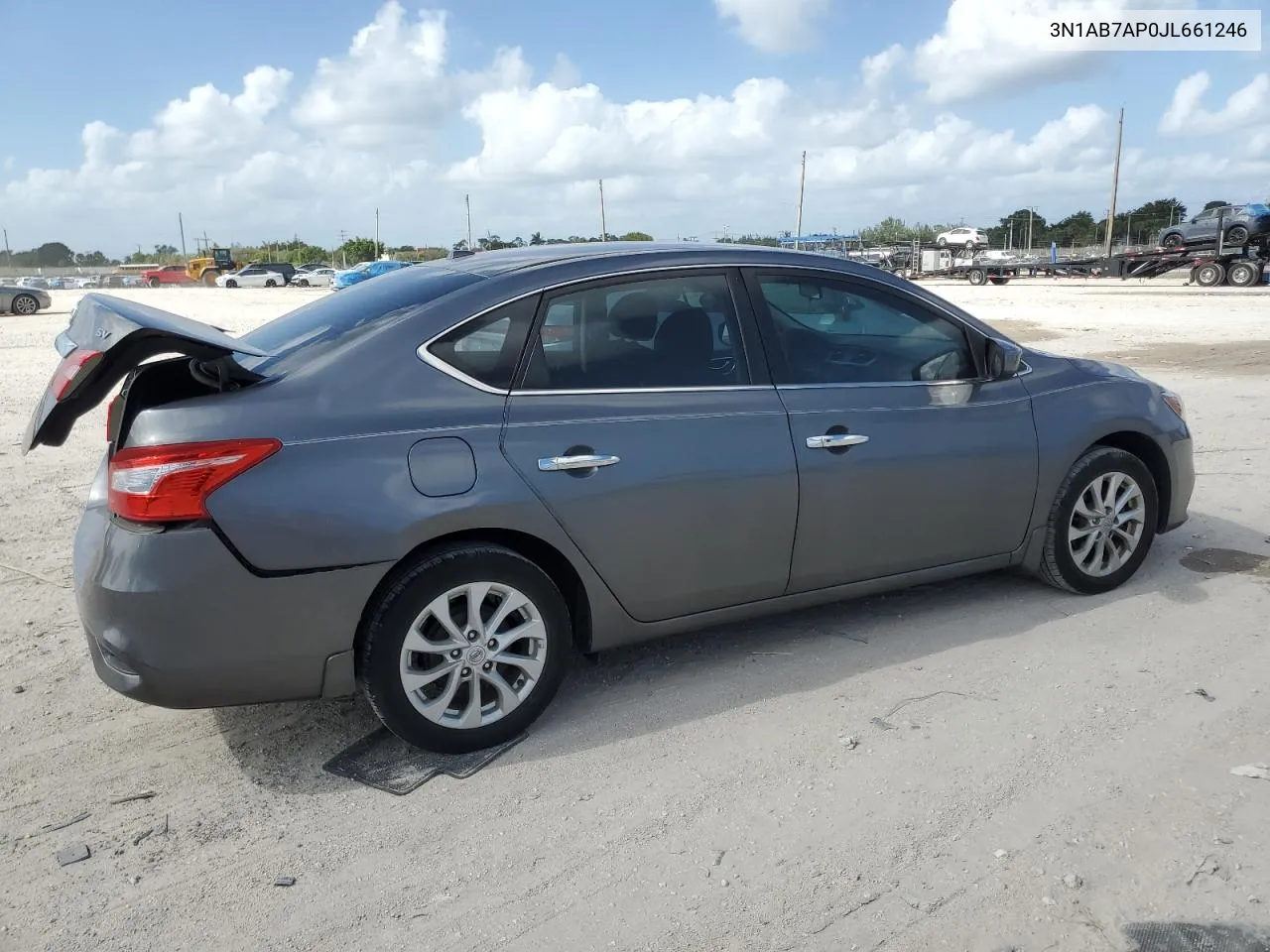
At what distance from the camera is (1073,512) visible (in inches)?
184

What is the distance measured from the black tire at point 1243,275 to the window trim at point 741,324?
32927 millimetres

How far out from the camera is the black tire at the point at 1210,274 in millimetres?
32688

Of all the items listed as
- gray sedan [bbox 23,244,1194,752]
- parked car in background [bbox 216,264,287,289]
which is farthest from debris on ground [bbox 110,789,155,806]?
parked car in background [bbox 216,264,287,289]

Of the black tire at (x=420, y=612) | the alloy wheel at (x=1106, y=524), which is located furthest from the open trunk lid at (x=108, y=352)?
the alloy wheel at (x=1106, y=524)

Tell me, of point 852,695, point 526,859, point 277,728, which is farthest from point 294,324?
point 852,695

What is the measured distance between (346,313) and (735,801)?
218 centimetres

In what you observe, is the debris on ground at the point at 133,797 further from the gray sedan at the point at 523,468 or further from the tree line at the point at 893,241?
the tree line at the point at 893,241

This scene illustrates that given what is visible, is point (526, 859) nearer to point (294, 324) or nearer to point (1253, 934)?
point (1253, 934)

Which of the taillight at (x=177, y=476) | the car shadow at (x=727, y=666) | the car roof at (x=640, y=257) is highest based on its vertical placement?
the car roof at (x=640, y=257)

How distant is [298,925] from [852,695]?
2108mm

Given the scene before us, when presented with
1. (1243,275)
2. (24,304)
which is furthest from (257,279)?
(1243,275)

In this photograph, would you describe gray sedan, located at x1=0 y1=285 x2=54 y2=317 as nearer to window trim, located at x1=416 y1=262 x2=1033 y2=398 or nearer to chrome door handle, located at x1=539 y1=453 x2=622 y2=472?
window trim, located at x1=416 y1=262 x2=1033 y2=398

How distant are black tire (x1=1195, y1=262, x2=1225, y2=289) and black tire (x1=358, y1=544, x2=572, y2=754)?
3485 centimetres

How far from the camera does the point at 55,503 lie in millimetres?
6691
